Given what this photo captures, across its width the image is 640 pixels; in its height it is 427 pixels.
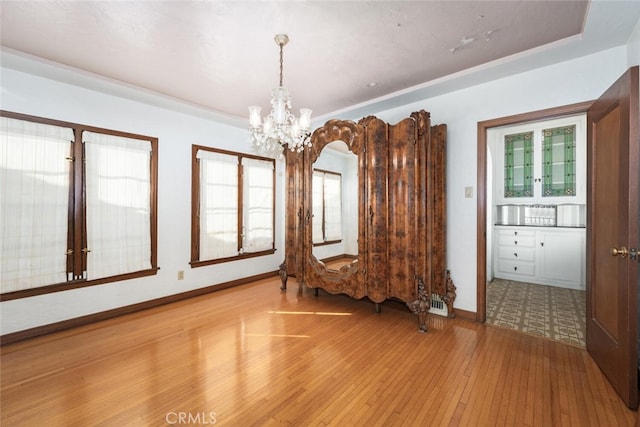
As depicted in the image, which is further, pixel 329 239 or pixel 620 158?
pixel 329 239

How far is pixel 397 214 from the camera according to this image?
2805 mm

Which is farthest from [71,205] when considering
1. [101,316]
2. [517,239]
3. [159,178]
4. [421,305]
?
[517,239]

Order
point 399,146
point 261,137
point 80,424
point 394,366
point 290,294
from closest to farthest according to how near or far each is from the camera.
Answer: point 80,424
point 394,366
point 261,137
point 399,146
point 290,294

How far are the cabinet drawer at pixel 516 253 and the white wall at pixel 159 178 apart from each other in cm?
395

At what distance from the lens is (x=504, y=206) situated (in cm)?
488

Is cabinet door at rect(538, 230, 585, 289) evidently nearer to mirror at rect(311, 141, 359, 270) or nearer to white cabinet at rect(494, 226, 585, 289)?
white cabinet at rect(494, 226, 585, 289)

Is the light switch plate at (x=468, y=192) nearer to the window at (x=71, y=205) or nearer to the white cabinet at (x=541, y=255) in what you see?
the white cabinet at (x=541, y=255)

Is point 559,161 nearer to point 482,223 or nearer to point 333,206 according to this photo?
point 482,223

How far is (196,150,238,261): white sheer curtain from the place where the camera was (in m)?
3.89

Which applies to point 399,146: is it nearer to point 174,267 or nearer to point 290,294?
point 290,294

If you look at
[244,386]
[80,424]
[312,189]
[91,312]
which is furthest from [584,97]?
[91,312]

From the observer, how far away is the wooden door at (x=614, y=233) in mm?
1579

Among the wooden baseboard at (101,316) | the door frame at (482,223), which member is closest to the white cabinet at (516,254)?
the door frame at (482,223)

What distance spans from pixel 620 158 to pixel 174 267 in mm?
4505
